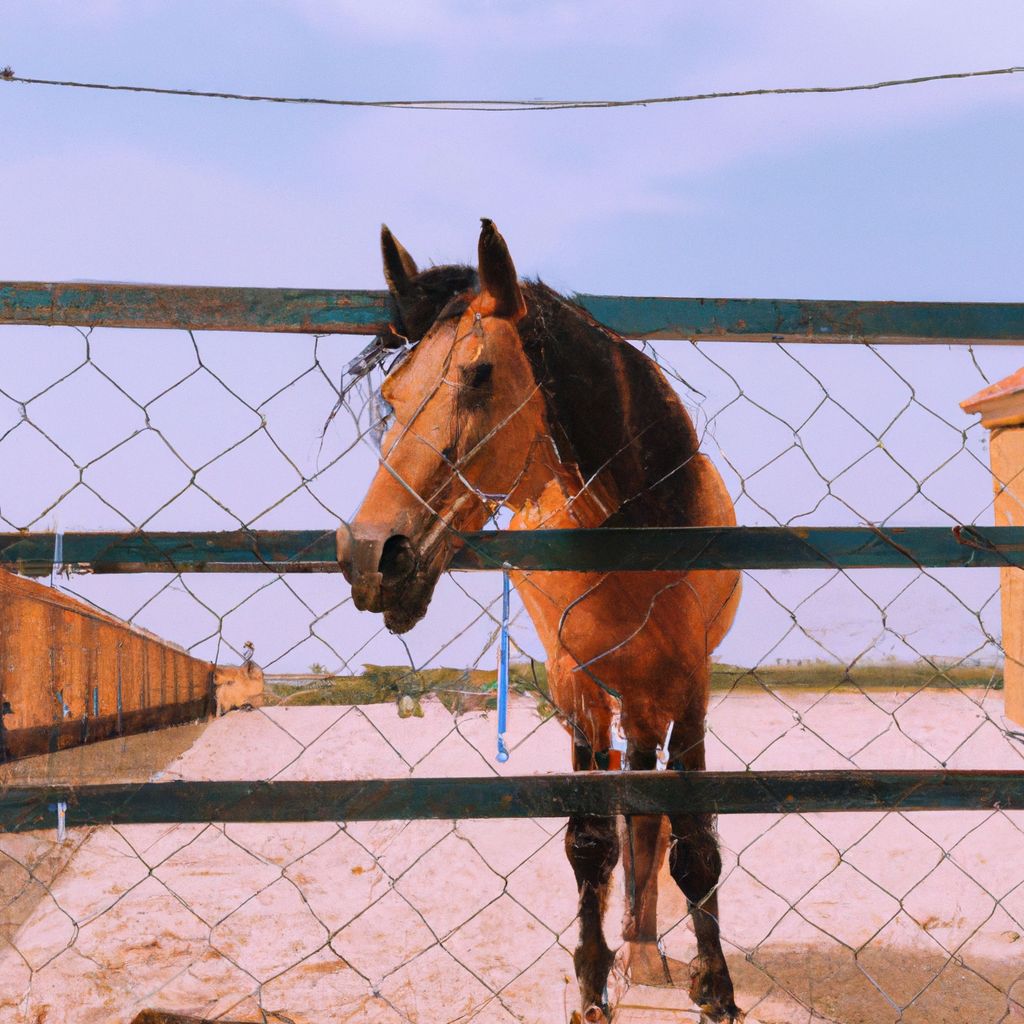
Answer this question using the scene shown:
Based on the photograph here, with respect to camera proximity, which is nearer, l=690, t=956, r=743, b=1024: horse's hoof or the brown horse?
the brown horse

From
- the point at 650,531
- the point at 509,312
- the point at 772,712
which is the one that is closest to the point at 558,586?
the point at 509,312

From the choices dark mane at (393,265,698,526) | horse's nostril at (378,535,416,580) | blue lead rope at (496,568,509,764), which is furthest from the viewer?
dark mane at (393,265,698,526)

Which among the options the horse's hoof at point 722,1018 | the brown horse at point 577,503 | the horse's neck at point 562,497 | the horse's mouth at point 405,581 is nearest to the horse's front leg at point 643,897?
the brown horse at point 577,503

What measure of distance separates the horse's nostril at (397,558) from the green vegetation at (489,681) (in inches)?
8.7

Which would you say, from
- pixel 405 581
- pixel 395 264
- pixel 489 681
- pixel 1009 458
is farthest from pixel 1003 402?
pixel 405 581

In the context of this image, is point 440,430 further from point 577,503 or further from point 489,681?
point 577,503

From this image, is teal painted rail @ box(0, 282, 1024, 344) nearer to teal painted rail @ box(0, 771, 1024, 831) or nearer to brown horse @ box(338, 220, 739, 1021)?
brown horse @ box(338, 220, 739, 1021)

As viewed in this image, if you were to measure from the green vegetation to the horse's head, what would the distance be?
0.26 metres

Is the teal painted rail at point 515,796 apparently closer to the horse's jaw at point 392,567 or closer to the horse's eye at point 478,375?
the horse's jaw at point 392,567

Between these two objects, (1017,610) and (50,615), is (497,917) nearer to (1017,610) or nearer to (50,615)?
(50,615)

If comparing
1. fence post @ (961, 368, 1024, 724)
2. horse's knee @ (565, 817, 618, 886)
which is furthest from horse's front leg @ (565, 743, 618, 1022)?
fence post @ (961, 368, 1024, 724)

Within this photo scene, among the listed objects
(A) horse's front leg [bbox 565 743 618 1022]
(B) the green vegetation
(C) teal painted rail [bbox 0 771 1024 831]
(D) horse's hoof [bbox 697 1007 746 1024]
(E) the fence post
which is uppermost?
(E) the fence post

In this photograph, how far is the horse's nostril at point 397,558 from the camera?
1.87 metres

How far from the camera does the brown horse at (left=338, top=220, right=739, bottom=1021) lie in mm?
2008
